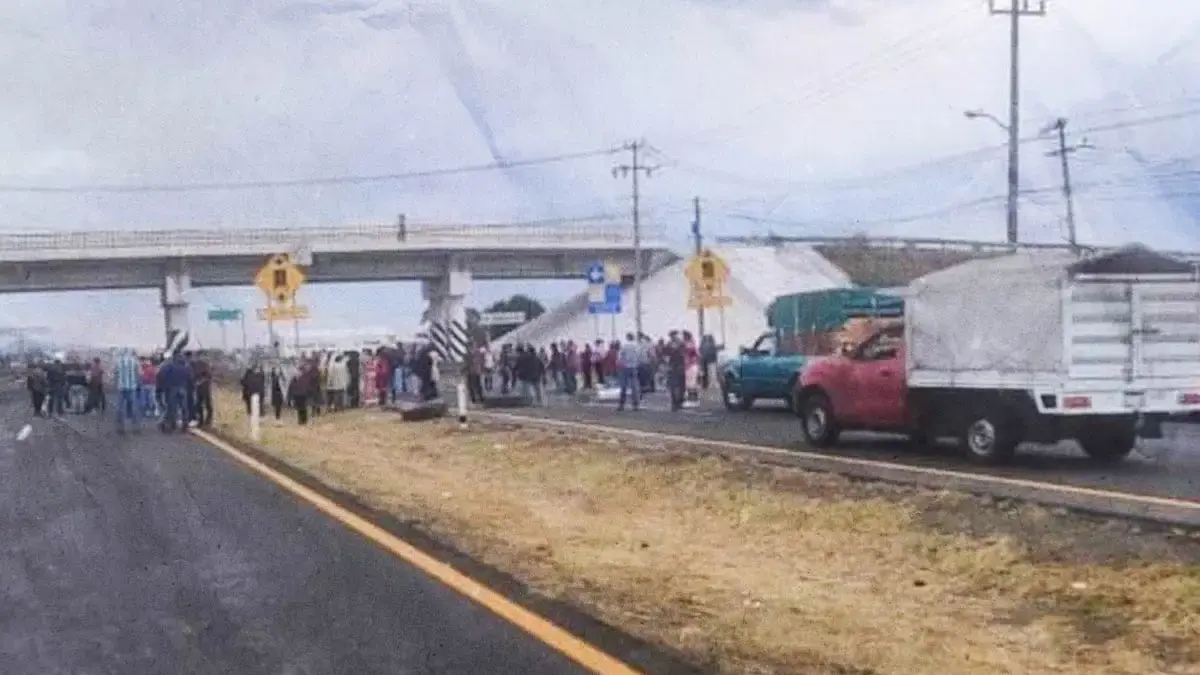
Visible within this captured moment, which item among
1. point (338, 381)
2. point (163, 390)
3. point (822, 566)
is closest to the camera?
point (822, 566)

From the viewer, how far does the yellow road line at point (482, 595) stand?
846cm

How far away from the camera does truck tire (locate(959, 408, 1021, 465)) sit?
19938 mm

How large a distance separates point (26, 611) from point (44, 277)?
67.1 metres

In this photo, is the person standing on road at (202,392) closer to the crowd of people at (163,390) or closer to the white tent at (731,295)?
the crowd of people at (163,390)

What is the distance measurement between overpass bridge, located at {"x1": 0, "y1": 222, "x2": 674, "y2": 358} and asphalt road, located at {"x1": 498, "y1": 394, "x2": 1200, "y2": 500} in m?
39.3

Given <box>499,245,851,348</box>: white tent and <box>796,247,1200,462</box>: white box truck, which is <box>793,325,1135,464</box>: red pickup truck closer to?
<box>796,247,1200,462</box>: white box truck

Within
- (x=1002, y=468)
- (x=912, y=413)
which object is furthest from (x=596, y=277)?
(x=1002, y=468)

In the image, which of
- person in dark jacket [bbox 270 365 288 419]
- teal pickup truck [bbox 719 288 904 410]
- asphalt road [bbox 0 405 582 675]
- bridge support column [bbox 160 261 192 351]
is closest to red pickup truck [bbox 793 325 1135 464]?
asphalt road [bbox 0 405 582 675]

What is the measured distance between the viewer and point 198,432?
114 ft

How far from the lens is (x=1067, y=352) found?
1952cm

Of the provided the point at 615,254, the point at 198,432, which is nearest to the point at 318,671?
the point at 198,432

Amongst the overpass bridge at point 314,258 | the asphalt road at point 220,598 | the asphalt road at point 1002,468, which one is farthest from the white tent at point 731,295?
the asphalt road at point 220,598

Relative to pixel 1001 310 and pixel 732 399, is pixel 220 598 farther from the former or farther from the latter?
pixel 732 399

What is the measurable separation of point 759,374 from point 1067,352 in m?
16.6
